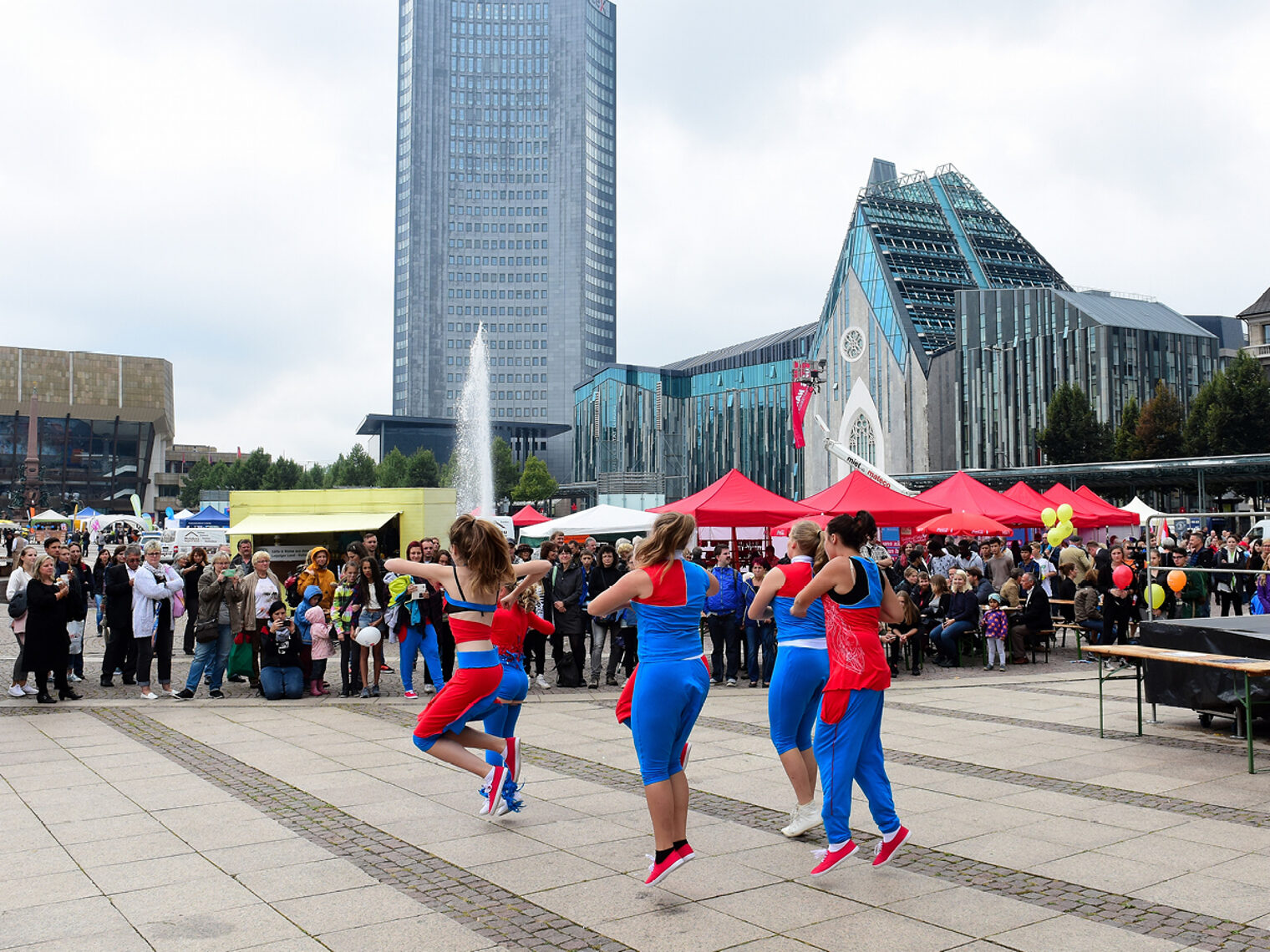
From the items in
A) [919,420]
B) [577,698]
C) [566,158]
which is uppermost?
[566,158]

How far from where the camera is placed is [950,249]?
8856cm

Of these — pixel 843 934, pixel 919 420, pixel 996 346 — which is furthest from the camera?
pixel 919 420

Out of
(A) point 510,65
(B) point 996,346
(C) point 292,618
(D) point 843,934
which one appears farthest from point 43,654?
(A) point 510,65

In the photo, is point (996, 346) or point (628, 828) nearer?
point (628, 828)

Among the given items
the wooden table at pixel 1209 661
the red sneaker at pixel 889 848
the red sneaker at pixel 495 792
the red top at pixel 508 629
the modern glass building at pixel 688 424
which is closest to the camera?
the red sneaker at pixel 889 848

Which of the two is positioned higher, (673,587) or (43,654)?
(673,587)

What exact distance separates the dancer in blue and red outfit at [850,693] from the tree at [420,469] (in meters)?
94.6

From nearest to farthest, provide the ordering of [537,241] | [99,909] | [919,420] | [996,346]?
[99,909], [996,346], [919,420], [537,241]

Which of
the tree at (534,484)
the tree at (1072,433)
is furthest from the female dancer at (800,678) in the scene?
the tree at (534,484)

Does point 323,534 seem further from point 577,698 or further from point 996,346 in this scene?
point 996,346

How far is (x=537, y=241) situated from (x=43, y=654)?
153757 mm

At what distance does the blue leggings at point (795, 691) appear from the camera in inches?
227

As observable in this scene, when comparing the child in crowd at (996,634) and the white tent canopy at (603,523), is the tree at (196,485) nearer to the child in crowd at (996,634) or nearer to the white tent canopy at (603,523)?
the white tent canopy at (603,523)

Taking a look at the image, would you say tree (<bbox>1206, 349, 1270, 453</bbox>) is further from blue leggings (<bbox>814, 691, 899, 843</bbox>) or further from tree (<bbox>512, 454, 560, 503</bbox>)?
tree (<bbox>512, 454, 560, 503</bbox>)
